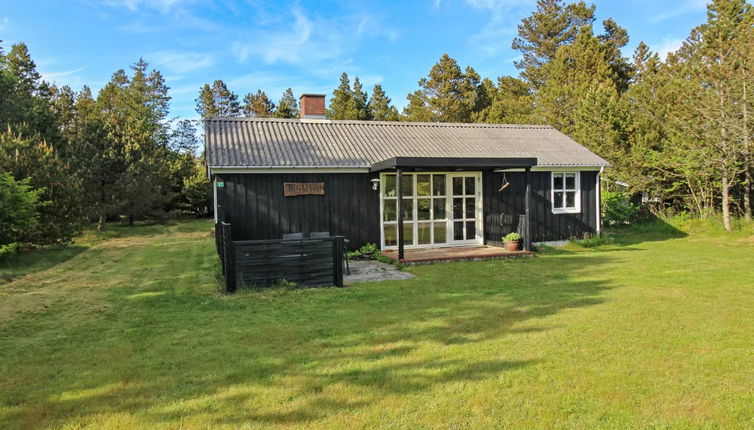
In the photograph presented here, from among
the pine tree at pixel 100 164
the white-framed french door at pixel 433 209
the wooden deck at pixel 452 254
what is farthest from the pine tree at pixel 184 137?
the wooden deck at pixel 452 254

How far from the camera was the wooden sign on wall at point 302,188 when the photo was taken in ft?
37.3

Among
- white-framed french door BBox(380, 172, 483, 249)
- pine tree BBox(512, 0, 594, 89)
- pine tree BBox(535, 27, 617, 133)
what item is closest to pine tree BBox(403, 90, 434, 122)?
pine tree BBox(512, 0, 594, 89)

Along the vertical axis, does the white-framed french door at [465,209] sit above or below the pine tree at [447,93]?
below

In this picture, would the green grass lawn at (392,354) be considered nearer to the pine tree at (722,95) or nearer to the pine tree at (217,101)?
the pine tree at (722,95)

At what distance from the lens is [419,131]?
15.1 metres

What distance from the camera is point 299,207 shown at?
11.6 meters

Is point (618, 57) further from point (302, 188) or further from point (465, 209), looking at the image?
point (302, 188)

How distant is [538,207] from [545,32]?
2597 centimetres

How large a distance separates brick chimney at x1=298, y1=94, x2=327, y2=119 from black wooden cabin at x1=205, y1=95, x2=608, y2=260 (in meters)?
0.03

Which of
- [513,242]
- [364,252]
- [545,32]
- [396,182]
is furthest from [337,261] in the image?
[545,32]

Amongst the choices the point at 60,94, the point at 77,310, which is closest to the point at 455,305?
the point at 77,310

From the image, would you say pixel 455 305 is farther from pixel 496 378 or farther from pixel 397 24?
pixel 397 24

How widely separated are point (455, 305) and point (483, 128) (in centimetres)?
1097

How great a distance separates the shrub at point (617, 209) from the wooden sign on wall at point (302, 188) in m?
12.2
